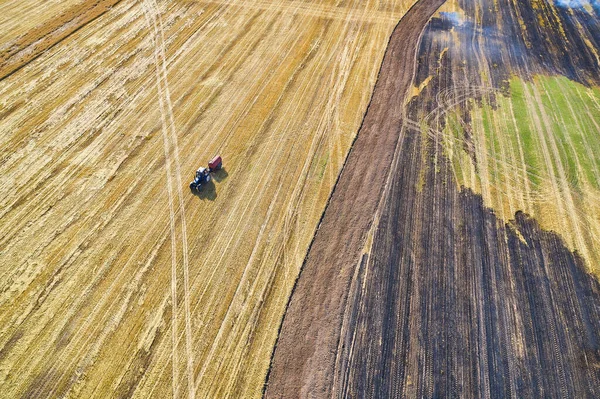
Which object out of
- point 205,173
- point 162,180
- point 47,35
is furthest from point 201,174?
point 47,35

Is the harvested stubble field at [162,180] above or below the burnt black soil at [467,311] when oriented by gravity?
above

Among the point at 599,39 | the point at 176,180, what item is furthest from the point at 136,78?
the point at 599,39

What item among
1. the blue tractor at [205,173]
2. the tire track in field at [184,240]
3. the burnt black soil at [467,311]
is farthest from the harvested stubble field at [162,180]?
the burnt black soil at [467,311]

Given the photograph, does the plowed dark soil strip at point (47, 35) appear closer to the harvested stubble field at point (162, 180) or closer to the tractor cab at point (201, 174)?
the harvested stubble field at point (162, 180)

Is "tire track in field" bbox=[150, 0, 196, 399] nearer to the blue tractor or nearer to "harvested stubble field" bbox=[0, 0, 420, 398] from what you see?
"harvested stubble field" bbox=[0, 0, 420, 398]

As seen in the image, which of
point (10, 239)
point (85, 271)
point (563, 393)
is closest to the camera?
point (563, 393)

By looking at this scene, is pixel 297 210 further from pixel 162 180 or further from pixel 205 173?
pixel 162 180

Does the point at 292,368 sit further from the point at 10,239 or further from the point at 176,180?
the point at 10,239
